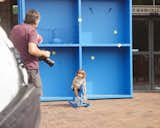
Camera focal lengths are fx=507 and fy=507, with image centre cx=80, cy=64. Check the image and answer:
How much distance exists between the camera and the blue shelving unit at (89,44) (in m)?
11.9

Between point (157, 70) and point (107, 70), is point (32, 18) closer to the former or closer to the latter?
point (107, 70)

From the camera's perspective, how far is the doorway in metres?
14.0

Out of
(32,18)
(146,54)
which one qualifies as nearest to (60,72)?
(146,54)

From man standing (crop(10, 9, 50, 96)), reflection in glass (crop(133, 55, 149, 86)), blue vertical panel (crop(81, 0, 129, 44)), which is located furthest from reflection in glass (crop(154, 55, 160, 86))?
man standing (crop(10, 9, 50, 96))

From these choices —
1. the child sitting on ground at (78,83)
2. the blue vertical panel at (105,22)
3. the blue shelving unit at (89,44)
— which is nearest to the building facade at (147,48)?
the blue vertical panel at (105,22)

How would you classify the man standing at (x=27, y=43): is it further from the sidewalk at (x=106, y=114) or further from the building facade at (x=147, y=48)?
the building facade at (x=147, y=48)

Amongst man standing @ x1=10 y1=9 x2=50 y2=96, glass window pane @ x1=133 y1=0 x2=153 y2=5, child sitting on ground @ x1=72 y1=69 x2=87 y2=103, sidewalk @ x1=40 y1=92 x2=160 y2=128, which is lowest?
sidewalk @ x1=40 y1=92 x2=160 y2=128

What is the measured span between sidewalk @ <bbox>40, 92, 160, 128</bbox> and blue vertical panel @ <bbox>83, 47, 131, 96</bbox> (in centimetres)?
39

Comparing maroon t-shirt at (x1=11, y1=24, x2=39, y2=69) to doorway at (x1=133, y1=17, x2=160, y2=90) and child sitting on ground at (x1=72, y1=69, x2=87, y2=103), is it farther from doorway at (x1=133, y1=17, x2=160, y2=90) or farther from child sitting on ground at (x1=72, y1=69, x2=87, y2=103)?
doorway at (x1=133, y1=17, x2=160, y2=90)

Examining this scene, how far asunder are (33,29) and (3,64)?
3.26m

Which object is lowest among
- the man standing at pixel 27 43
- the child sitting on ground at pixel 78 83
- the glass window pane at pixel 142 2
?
the child sitting on ground at pixel 78 83

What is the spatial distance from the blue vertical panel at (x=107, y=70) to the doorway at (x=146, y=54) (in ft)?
6.41

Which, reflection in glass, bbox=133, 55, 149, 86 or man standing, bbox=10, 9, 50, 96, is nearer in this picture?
man standing, bbox=10, 9, 50, 96

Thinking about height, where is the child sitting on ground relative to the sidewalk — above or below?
above
